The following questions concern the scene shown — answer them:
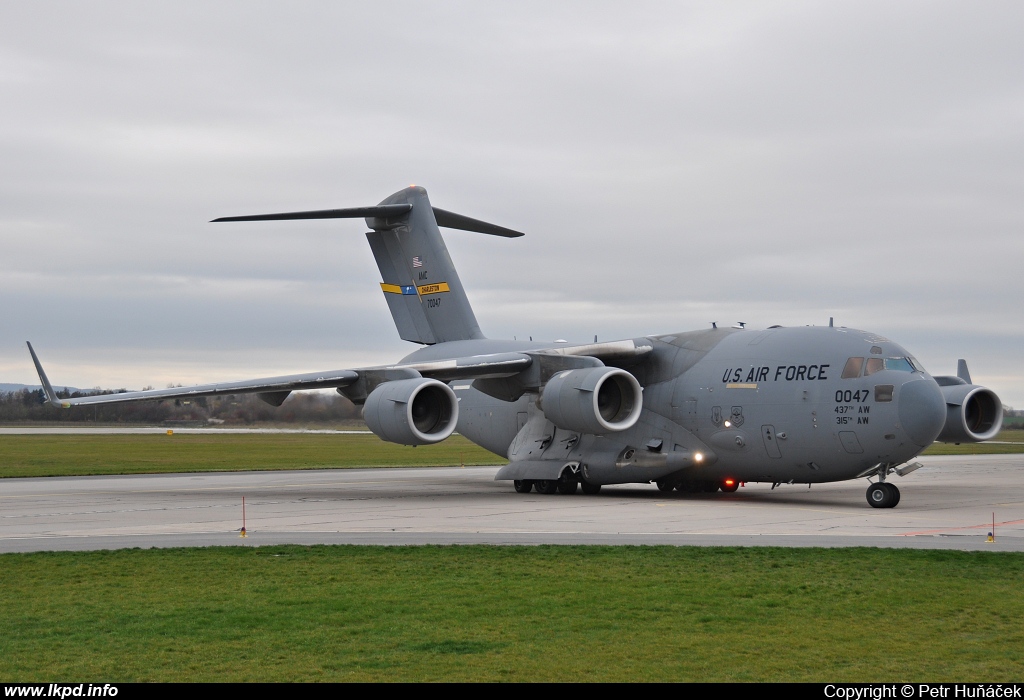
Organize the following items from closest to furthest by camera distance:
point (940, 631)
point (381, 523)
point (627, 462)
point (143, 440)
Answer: point (940, 631) < point (381, 523) < point (627, 462) < point (143, 440)

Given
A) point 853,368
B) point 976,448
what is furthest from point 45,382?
point 976,448

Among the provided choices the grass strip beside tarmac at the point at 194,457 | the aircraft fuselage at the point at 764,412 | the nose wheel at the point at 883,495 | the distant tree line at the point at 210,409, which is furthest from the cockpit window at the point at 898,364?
the grass strip beside tarmac at the point at 194,457

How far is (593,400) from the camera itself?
70.6ft

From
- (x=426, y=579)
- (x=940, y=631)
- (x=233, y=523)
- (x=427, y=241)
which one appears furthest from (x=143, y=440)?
(x=940, y=631)

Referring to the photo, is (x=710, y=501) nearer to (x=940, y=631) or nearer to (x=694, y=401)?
(x=694, y=401)

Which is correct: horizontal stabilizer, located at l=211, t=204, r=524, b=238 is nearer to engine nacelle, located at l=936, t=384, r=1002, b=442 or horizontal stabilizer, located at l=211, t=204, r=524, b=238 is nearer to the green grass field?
engine nacelle, located at l=936, t=384, r=1002, b=442

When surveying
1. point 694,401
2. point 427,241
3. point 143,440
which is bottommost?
point 143,440

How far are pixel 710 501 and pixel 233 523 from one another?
32.9 ft

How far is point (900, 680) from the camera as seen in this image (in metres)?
6.75

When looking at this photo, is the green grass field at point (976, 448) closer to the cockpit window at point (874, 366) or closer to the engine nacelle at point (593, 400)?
the cockpit window at point (874, 366)

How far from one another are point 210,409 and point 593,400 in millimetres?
30251

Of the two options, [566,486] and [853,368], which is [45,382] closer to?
[566,486]

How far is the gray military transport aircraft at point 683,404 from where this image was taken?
2012cm

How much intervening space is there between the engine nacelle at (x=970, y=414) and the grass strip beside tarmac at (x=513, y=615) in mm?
10744
